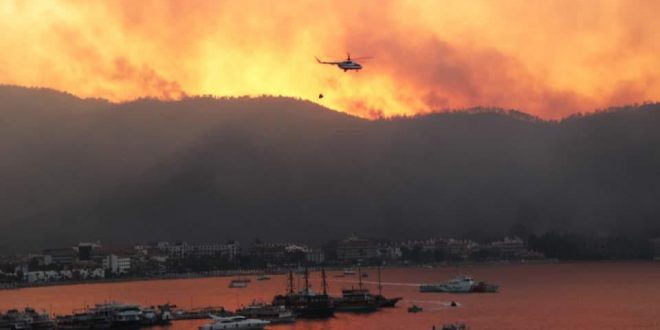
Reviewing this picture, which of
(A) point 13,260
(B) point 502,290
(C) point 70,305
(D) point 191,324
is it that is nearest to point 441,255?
(A) point 13,260

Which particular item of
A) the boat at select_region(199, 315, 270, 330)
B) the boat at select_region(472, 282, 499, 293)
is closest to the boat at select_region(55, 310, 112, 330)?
the boat at select_region(199, 315, 270, 330)

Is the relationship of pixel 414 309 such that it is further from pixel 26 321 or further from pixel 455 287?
pixel 26 321

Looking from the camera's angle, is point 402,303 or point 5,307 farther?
point 5,307

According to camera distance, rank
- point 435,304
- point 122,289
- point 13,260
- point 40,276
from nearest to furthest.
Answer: point 435,304
point 122,289
point 40,276
point 13,260

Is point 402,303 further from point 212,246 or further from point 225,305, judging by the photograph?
point 212,246

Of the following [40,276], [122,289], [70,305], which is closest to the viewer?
[70,305]

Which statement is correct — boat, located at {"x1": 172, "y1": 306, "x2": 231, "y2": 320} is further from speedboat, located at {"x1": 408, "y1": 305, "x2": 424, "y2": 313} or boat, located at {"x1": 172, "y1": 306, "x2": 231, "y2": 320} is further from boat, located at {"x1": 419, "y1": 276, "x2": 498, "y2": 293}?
boat, located at {"x1": 419, "y1": 276, "x2": 498, "y2": 293}

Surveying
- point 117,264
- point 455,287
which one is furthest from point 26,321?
point 117,264
